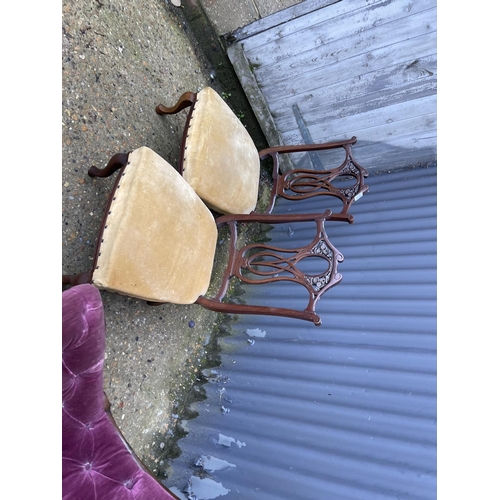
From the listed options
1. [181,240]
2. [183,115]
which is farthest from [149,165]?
[183,115]

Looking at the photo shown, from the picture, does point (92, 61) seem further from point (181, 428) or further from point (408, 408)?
point (408, 408)

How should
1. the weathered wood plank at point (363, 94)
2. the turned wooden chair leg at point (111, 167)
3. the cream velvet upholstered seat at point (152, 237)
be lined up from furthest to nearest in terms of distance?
the weathered wood plank at point (363, 94) → the turned wooden chair leg at point (111, 167) → the cream velvet upholstered seat at point (152, 237)

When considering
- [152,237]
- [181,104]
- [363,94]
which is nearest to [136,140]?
[181,104]

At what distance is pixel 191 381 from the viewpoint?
2025mm

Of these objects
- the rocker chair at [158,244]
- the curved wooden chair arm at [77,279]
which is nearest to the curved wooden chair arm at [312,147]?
the rocker chair at [158,244]

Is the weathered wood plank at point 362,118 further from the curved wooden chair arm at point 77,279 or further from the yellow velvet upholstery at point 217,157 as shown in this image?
the curved wooden chair arm at point 77,279

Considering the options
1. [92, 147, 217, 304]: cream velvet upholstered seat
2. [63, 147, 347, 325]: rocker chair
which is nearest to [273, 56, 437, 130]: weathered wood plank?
[63, 147, 347, 325]: rocker chair

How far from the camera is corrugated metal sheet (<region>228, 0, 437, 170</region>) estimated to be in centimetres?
191

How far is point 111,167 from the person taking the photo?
4.86 ft

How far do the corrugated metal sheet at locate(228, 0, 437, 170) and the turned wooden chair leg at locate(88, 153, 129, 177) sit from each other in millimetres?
1095

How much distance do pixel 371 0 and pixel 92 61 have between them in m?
1.18

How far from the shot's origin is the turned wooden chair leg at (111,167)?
1.41m

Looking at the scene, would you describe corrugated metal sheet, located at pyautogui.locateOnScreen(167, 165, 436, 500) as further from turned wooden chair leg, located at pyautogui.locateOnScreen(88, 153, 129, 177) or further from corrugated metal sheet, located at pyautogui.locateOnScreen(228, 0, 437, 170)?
turned wooden chair leg, located at pyautogui.locateOnScreen(88, 153, 129, 177)

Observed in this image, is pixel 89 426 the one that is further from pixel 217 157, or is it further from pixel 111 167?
pixel 217 157
